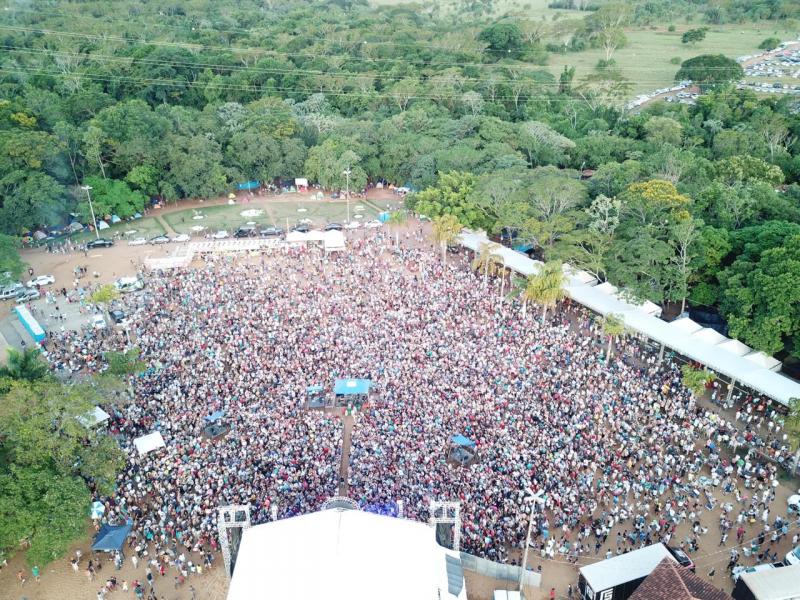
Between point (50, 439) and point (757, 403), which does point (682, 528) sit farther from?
point (50, 439)

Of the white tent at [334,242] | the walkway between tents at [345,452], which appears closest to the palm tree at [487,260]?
the white tent at [334,242]

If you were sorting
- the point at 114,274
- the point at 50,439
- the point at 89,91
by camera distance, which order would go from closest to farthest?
1. the point at 50,439
2. the point at 114,274
3. the point at 89,91

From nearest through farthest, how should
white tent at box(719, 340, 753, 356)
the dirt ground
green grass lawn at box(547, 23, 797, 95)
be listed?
1. the dirt ground
2. white tent at box(719, 340, 753, 356)
3. green grass lawn at box(547, 23, 797, 95)

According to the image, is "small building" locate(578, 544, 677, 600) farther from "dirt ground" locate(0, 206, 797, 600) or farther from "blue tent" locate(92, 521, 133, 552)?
"blue tent" locate(92, 521, 133, 552)

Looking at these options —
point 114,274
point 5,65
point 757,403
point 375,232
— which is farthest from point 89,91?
point 757,403

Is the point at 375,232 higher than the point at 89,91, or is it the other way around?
the point at 89,91

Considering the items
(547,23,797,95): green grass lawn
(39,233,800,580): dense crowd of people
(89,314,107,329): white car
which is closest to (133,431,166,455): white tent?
(39,233,800,580): dense crowd of people

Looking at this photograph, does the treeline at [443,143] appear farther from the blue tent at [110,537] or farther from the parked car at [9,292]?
the blue tent at [110,537]
